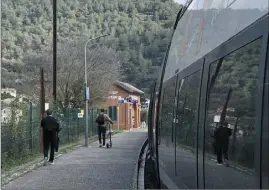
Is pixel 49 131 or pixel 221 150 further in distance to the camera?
pixel 49 131

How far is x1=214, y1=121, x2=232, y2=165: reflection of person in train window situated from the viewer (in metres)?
3.66

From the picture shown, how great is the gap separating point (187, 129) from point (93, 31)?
91.2 metres

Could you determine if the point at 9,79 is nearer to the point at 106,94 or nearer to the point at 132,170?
the point at 106,94

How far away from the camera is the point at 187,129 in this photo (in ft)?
18.5

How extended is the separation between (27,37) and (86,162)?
60.3 m

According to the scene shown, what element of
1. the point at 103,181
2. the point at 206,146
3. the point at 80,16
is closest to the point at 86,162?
the point at 103,181

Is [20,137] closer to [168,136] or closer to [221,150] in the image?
[168,136]

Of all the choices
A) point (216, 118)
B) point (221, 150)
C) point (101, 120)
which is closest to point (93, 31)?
point (101, 120)

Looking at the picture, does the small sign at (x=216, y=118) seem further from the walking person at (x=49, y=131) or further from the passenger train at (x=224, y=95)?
the walking person at (x=49, y=131)

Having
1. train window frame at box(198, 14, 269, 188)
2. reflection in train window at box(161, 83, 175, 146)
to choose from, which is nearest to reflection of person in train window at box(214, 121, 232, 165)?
train window frame at box(198, 14, 269, 188)

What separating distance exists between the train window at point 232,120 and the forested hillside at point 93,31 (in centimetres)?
3568

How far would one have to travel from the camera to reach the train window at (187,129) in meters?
5.11

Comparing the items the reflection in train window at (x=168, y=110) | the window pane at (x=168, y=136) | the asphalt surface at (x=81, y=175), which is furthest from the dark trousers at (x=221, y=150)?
the asphalt surface at (x=81, y=175)

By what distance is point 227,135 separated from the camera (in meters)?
3.64
